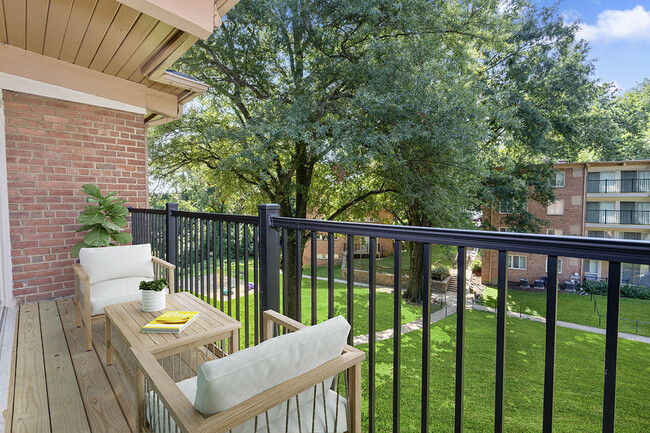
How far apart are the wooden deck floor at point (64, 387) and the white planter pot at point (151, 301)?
0.50 meters

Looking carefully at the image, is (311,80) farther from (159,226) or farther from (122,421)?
Answer: (122,421)

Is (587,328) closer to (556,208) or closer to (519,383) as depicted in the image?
(519,383)

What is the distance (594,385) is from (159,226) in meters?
13.2

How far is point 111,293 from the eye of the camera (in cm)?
279

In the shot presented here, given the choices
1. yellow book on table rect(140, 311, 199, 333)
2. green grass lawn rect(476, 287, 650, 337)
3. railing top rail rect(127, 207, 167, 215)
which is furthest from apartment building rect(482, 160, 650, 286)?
yellow book on table rect(140, 311, 199, 333)

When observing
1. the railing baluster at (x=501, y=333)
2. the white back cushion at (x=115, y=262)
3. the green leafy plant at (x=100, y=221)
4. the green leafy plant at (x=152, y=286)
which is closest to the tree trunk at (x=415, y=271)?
the green leafy plant at (x=100, y=221)

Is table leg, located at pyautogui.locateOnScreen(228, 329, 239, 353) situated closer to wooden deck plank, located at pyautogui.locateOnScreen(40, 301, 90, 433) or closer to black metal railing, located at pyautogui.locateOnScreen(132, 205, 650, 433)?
black metal railing, located at pyautogui.locateOnScreen(132, 205, 650, 433)

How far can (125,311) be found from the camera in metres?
2.28

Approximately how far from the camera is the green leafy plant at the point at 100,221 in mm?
3594

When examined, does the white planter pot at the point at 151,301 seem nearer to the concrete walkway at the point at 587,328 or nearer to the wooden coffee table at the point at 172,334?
the wooden coffee table at the point at 172,334

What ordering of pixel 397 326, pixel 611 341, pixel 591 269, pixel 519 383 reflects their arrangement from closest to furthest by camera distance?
pixel 611 341 → pixel 397 326 → pixel 519 383 → pixel 591 269

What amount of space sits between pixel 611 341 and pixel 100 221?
4.26 metres

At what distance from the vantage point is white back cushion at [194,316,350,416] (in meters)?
0.91

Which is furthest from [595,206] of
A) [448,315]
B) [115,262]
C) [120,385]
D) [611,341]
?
[120,385]
